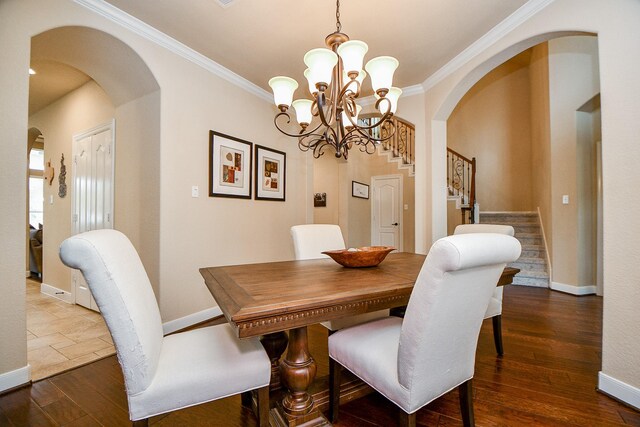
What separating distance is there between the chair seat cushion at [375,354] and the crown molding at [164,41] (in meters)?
2.69

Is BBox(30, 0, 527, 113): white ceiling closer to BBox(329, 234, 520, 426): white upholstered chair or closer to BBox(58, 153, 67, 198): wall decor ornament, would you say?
BBox(58, 153, 67, 198): wall decor ornament

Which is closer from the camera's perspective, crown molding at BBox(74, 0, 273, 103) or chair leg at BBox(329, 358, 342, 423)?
chair leg at BBox(329, 358, 342, 423)

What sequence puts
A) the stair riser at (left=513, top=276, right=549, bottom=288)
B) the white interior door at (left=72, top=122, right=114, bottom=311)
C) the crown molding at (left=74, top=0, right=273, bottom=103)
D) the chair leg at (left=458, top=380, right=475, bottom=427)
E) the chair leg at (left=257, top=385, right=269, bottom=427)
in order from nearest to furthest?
the chair leg at (left=257, top=385, right=269, bottom=427) < the chair leg at (left=458, top=380, right=475, bottom=427) < the crown molding at (left=74, top=0, right=273, bottom=103) < the white interior door at (left=72, top=122, right=114, bottom=311) < the stair riser at (left=513, top=276, right=549, bottom=288)

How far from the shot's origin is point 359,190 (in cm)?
629

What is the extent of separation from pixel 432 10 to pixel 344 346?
236 cm

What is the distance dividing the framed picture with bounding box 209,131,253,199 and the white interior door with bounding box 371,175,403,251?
4184 mm

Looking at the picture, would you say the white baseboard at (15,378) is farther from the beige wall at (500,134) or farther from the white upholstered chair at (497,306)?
the beige wall at (500,134)

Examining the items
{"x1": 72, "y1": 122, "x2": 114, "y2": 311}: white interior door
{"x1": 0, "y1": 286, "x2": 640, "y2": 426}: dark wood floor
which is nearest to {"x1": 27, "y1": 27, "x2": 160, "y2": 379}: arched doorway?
{"x1": 72, "y1": 122, "x2": 114, "y2": 311}: white interior door

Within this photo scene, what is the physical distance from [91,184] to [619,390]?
4.67 metres

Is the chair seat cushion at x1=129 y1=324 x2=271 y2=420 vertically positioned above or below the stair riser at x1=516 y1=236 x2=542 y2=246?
below

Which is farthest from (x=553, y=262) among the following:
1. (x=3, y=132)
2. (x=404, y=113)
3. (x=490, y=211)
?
(x=3, y=132)

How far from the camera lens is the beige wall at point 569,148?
3.53m

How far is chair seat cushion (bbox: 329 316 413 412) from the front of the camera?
1.03 meters

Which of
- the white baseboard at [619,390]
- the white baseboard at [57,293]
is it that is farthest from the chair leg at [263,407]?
the white baseboard at [57,293]
